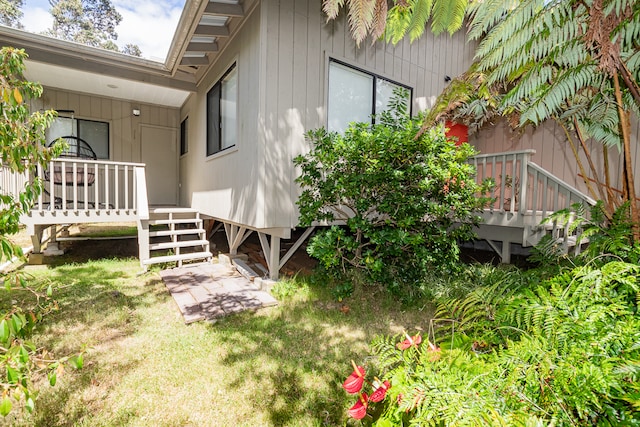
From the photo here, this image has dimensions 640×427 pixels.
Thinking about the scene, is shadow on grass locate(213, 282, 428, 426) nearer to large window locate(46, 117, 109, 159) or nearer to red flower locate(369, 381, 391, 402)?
red flower locate(369, 381, 391, 402)

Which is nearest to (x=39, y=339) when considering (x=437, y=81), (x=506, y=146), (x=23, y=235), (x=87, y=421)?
(x=87, y=421)

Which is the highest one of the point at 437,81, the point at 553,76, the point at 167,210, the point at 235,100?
the point at 437,81

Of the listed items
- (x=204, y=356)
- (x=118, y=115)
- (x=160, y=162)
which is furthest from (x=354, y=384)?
(x=118, y=115)

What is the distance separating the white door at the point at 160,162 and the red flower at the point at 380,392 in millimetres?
9159

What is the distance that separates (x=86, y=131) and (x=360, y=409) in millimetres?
10003

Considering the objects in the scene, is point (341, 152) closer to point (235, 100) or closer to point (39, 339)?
point (235, 100)

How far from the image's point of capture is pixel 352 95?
5.29 metres

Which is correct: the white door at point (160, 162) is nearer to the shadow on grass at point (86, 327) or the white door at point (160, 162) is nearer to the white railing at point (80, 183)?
the white railing at point (80, 183)

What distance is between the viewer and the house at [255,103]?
4461 mm

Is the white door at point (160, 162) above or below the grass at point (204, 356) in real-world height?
above

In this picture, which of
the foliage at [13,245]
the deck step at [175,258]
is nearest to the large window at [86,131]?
the deck step at [175,258]

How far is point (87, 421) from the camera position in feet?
6.82

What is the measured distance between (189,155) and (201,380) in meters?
6.71

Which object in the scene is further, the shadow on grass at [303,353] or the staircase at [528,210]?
the staircase at [528,210]
